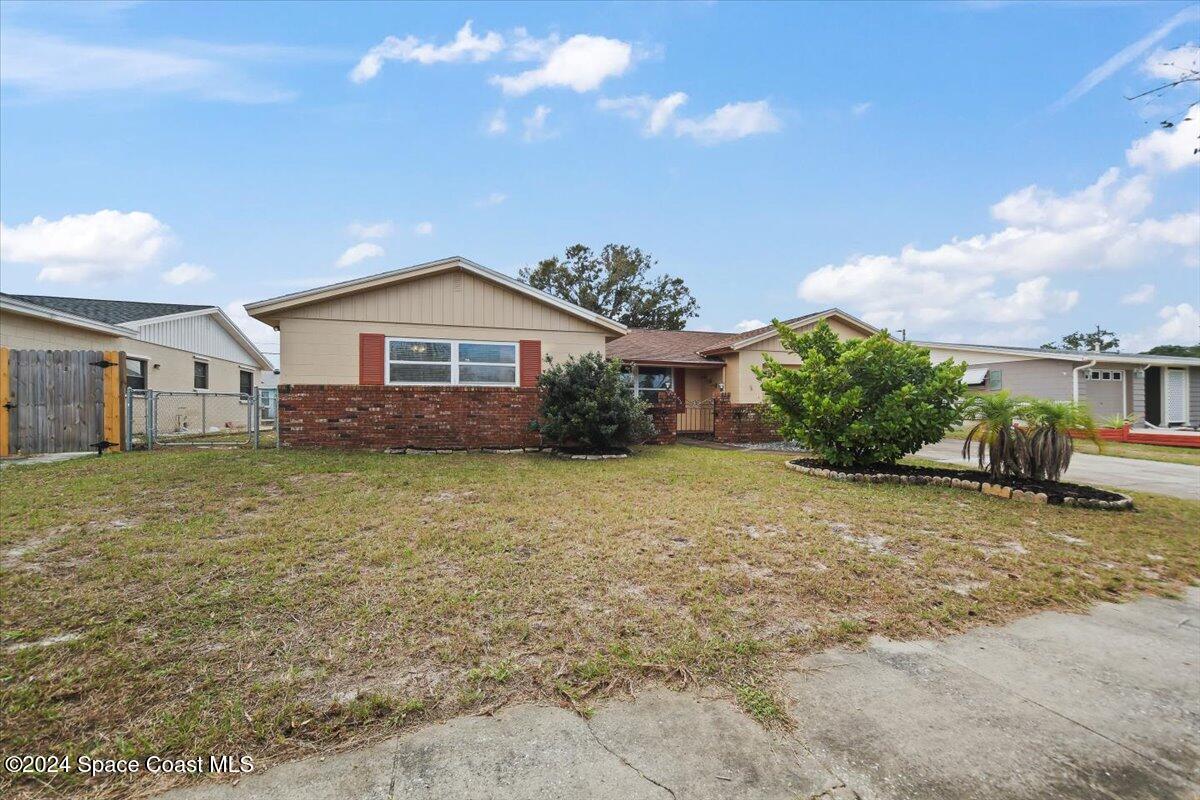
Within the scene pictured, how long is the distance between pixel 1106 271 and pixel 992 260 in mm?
3100

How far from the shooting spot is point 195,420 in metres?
16.5

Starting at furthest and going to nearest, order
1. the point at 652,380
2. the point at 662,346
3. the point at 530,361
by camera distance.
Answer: the point at 662,346 → the point at 652,380 → the point at 530,361

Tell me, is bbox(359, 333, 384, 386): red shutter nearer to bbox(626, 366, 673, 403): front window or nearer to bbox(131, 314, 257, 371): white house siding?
bbox(131, 314, 257, 371): white house siding

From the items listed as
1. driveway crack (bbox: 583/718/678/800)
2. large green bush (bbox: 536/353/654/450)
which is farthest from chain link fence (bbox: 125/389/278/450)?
driveway crack (bbox: 583/718/678/800)

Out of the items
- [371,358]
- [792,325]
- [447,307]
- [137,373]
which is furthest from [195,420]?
[792,325]

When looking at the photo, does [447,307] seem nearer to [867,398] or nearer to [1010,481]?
[867,398]

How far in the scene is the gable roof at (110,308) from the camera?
12923 millimetres

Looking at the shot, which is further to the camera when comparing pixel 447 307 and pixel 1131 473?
pixel 447 307

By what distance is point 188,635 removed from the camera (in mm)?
2727

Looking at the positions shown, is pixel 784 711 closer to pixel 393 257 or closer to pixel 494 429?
pixel 494 429

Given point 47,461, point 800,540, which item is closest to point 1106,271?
point 800,540

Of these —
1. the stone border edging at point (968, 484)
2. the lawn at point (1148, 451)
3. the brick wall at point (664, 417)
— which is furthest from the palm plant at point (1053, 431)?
the brick wall at point (664, 417)

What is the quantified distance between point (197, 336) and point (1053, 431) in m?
22.5

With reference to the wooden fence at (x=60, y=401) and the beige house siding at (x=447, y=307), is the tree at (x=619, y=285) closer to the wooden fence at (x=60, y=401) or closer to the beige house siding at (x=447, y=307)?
the beige house siding at (x=447, y=307)
